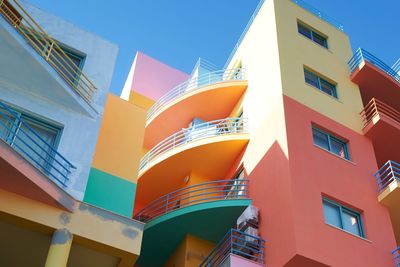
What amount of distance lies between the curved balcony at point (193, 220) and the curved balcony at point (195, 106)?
479 centimetres

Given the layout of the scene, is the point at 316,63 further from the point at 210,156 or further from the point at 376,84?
the point at 210,156

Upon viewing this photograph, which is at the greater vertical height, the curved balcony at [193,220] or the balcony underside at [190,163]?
the balcony underside at [190,163]

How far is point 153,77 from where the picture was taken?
29719 millimetres

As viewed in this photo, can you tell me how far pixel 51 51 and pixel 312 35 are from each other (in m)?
13.2

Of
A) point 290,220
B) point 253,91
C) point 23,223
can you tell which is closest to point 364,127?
point 253,91

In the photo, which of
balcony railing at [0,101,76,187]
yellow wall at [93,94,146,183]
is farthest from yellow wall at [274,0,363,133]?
balcony railing at [0,101,76,187]

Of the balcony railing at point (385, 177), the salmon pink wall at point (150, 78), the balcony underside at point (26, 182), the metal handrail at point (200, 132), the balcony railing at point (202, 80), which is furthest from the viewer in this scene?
the salmon pink wall at point (150, 78)

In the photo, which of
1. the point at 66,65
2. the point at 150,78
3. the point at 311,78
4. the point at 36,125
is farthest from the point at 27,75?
the point at 150,78

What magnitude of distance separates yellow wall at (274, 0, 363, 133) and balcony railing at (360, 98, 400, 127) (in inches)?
12.6

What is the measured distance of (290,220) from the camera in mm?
15938

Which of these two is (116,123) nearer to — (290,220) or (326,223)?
Answer: (290,220)

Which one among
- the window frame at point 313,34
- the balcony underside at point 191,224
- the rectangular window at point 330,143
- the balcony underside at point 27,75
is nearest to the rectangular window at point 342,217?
the rectangular window at point 330,143

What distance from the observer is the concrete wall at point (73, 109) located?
14.6 m

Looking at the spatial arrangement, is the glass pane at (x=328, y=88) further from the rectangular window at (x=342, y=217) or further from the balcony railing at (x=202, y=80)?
the rectangular window at (x=342, y=217)
